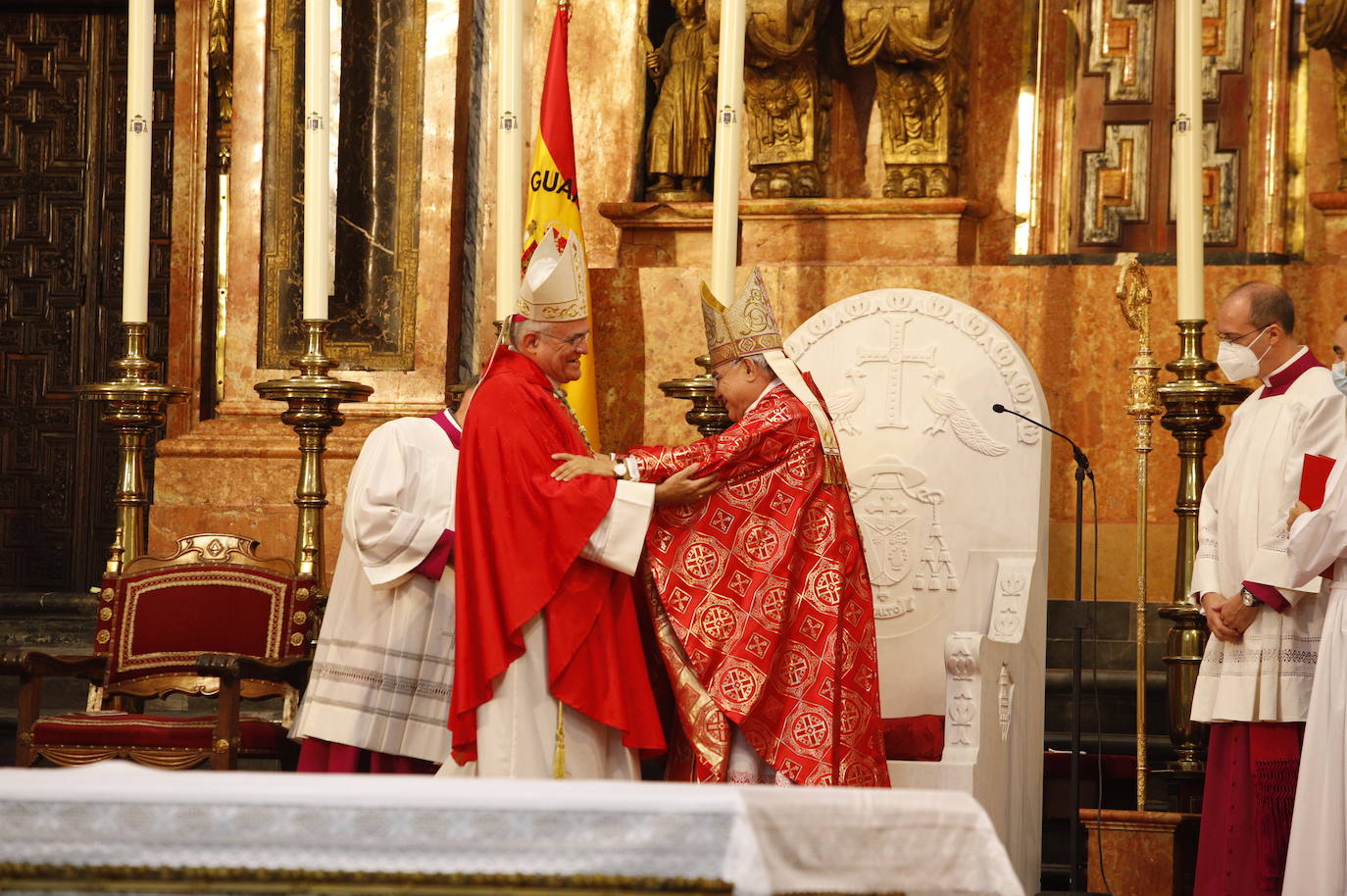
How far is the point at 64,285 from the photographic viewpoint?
24.2 feet

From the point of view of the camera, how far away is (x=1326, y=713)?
4.44m

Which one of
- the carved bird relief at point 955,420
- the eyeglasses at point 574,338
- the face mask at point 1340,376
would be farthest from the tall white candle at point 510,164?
the face mask at point 1340,376

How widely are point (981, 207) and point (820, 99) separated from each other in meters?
0.70

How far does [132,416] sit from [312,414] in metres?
0.57

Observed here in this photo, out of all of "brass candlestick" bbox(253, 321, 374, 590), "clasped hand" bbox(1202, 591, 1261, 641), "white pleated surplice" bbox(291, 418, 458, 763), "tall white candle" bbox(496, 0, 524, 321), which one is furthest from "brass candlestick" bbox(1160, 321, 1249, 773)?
"brass candlestick" bbox(253, 321, 374, 590)

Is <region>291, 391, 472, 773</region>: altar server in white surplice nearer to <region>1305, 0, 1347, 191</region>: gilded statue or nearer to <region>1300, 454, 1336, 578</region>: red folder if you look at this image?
<region>1300, 454, 1336, 578</region>: red folder

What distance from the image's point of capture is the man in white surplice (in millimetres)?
4664

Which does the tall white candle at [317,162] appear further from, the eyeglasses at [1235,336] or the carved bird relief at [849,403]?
the eyeglasses at [1235,336]

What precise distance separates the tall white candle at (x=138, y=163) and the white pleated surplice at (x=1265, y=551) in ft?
10.2

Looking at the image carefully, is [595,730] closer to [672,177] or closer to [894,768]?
[894,768]

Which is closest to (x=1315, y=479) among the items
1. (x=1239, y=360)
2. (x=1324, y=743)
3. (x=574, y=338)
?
(x=1239, y=360)

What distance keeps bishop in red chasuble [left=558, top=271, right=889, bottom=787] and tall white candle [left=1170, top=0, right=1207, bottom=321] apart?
50.1 inches

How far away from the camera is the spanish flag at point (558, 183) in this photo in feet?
19.2

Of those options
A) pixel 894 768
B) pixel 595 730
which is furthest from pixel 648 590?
pixel 894 768
